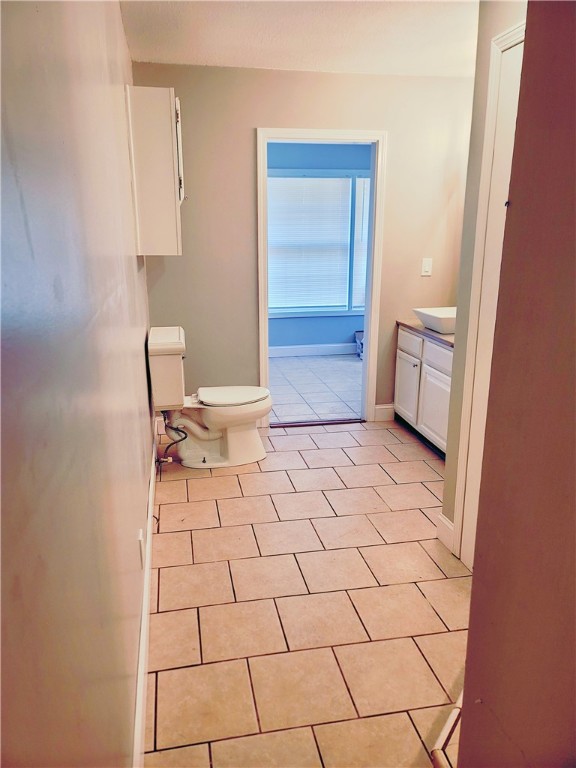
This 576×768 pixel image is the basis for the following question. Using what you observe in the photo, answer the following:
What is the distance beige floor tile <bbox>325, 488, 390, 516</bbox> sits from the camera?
3.00 meters

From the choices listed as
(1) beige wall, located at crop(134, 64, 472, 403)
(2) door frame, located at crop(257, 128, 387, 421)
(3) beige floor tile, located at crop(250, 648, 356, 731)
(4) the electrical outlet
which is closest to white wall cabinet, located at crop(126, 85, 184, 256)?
(1) beige wall, located at crop(134, 64, 472, 403)

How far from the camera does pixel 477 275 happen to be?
2336 mm

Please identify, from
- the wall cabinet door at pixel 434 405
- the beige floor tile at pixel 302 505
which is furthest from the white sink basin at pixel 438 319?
the beige floor tile at pixel 302 505

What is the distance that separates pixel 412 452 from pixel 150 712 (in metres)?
2.49

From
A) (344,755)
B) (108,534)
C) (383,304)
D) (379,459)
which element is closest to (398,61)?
(383,304)

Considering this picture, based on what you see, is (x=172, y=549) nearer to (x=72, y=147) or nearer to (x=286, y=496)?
(x=286, y=496)

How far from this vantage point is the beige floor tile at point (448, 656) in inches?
72.6

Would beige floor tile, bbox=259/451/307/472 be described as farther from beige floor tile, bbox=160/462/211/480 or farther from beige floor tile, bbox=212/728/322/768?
beige floor tile, bbox=212/728/322/768

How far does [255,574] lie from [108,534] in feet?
4.34

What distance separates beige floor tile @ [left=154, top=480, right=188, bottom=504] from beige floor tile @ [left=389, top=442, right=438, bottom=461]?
4.63ft

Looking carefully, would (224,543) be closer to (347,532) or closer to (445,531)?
(347,532)

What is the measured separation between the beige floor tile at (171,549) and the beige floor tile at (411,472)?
1.33 meters

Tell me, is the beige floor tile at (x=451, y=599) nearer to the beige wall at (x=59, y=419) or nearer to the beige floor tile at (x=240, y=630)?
the beige floor tile at (x=240, y=630)

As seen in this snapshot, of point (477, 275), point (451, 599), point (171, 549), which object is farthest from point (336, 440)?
point (477, 275)
